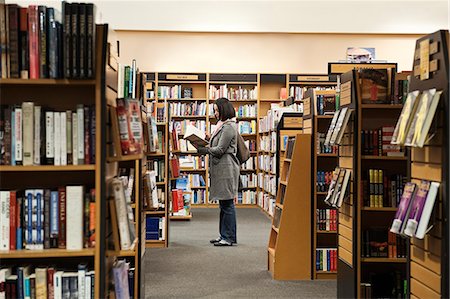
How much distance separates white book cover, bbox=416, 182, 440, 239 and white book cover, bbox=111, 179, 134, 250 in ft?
4.66

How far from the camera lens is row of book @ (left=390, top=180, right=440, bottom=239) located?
2.95 meters

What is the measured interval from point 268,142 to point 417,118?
8002 mm

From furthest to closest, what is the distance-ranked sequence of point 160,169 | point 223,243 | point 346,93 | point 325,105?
point 223,243
point 160,169
point 325,105
point 346,93

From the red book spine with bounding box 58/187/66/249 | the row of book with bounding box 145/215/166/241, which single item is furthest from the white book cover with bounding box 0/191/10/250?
the row of book with bounding box 145/215/166/241

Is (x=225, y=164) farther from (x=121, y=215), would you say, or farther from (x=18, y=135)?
(x=18, y=135)

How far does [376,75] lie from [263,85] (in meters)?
8.34

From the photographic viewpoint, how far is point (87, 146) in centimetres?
299

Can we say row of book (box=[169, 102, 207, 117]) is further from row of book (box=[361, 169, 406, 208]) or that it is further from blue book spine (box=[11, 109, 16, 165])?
blue book spine (box=[11, 109, 16, 165])

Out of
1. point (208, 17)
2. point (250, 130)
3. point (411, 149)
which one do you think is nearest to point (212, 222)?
point (250, 130)

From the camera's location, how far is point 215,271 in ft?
20.1

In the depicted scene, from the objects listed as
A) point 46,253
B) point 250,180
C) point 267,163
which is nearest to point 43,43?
point 46,253

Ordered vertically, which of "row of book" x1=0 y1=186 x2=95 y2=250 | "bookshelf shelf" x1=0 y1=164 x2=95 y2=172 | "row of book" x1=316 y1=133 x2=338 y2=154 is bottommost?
"row of book" x1=0 y1=186 x2=95 y2=250

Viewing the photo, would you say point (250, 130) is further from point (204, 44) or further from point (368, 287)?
point (368, 287)

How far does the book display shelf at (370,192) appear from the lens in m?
4.57
